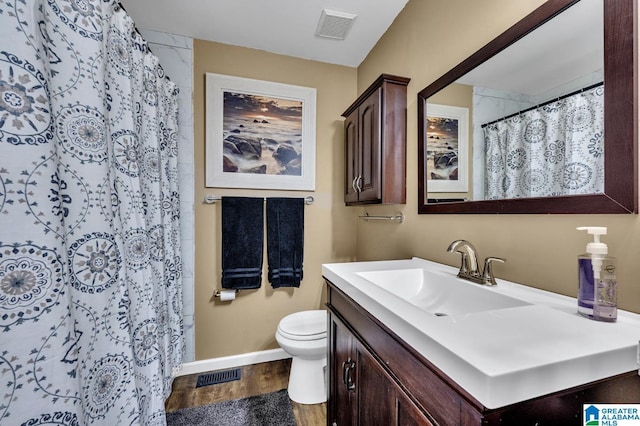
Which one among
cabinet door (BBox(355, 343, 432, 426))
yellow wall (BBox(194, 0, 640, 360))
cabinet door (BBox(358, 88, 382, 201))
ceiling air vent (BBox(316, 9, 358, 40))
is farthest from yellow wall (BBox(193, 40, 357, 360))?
cabinet door (BBox(355, 343, 432, 426))

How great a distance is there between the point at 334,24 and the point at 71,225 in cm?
182

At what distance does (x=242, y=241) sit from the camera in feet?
6.50

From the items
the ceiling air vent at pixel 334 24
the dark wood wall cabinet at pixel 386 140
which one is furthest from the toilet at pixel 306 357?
the ceiling air vent at pixel 334 24

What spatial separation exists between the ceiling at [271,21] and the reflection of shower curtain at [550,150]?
1209mm

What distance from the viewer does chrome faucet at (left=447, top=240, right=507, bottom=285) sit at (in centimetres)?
94

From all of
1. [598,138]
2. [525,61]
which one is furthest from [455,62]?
[598,138]

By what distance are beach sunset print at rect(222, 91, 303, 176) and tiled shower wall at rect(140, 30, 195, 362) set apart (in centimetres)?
26

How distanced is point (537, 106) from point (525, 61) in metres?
0.18

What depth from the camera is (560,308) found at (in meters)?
0.69

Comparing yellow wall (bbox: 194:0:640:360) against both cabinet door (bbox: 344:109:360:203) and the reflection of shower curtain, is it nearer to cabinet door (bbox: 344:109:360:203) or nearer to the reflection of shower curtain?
the reflection of shower curtain

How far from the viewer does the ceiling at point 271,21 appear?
1.60m

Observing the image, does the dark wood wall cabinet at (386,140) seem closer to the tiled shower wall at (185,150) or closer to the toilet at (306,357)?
the toilet at (306,357)

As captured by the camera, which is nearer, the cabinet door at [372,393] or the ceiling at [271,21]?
the cabinet door at [372,393]

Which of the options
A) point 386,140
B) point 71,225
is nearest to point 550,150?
point 386,140
